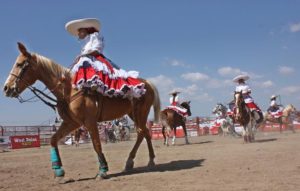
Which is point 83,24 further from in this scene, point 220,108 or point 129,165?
point 220,108

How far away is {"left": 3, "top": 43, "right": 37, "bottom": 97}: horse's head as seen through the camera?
8.10 meters

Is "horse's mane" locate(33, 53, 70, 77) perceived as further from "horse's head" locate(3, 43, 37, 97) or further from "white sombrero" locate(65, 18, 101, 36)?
"white sombrero" locate(65, 18, 101, 36)

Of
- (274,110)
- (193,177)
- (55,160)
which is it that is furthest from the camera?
(274,110)

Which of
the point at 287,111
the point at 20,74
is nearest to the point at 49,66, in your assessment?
the point at 20,74

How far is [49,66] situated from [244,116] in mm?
11365

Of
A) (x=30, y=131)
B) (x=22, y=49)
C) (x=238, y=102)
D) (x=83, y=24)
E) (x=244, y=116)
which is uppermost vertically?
(x=83, y=24)

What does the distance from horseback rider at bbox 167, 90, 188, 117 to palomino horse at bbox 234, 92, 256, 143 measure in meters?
4.55

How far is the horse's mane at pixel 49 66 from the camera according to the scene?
27.9ft

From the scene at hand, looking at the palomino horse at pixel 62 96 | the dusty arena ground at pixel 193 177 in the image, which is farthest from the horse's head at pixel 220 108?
the palomino horse at pixel 62 96

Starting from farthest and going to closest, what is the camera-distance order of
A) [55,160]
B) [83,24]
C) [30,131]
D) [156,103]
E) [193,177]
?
[30,131] → [156,103] → [83,24] → [55,160] → [193,177]

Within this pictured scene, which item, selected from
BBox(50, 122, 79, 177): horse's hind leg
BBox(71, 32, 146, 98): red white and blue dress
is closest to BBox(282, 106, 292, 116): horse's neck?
BBox(71, 32, 146, 98): red white and blue dress

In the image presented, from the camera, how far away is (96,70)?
8.68m

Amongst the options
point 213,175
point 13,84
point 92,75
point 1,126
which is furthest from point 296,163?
point 1,126

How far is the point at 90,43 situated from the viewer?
8.90 meters
